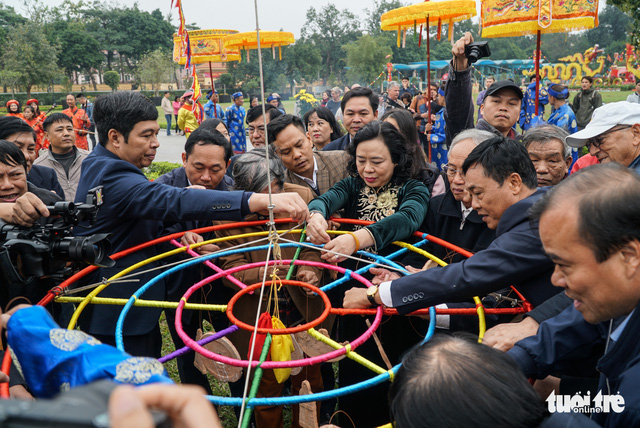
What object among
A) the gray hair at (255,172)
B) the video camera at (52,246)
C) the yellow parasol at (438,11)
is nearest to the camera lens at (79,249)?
the video camera at (52,246)

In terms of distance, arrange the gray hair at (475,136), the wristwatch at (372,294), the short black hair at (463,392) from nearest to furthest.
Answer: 1. the short black hair at (463,392)
2. the wristwatch at (372,294)
3. the gray hair at (475,136)

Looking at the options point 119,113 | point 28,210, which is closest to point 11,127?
point 119,113

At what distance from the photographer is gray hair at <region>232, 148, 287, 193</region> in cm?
287

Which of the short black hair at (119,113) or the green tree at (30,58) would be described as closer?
the short black hair at (119,113)

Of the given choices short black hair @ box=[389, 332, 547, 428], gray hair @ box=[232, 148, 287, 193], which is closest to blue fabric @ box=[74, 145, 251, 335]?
gray hair @ box=[232, 148, 287, 193]

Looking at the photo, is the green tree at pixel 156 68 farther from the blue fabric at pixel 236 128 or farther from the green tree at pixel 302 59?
the blue fabric at pixel 236 128

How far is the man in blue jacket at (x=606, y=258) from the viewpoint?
130 centimetres

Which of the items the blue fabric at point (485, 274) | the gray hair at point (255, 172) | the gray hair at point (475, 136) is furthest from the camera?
the gray hair at point (255, 172)

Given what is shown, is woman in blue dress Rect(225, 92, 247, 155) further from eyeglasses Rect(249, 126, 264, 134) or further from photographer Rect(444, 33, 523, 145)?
photographer Rect(444, 33, 523, 145)

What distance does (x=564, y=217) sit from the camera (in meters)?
1.40

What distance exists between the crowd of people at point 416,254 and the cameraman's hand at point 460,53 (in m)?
0.01

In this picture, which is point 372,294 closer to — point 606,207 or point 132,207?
point 606,207

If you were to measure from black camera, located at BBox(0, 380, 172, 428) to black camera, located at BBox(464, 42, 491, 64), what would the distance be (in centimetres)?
353

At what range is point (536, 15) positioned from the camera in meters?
5.67
